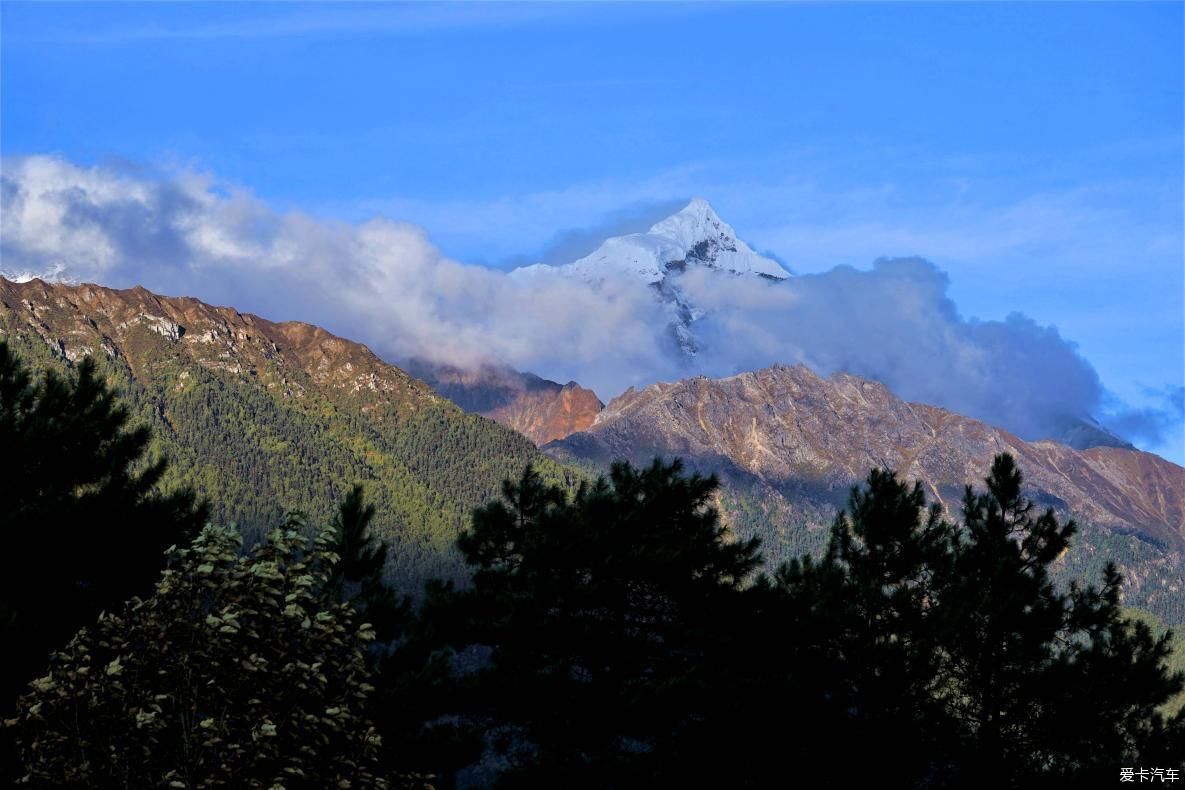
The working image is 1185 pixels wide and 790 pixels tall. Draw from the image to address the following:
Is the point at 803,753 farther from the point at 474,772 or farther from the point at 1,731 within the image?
the point at 474,772

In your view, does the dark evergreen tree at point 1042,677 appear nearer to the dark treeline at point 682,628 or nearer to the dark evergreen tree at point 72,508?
the dark treeline at point 682,628

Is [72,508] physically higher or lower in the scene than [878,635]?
higher

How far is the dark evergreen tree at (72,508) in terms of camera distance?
35.4 m

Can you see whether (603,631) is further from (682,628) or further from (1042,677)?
(1042,677)

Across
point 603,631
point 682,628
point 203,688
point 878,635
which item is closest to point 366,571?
point 603,631

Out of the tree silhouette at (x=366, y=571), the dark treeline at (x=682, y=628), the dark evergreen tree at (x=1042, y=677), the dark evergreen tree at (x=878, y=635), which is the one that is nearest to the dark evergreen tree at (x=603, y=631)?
the dark treeline at (x=682, y=628)

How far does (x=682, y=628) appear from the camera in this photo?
134 ft

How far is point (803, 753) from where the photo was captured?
136 ft

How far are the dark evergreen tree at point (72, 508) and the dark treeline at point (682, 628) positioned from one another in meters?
0.07

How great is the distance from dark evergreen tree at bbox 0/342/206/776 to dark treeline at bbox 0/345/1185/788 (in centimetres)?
7

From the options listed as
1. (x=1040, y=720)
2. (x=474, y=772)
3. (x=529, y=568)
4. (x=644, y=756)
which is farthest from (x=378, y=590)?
(x=474, y=772)

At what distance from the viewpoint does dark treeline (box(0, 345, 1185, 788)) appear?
3838 cm

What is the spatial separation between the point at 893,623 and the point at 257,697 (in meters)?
28.6

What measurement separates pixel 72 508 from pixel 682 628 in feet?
57.1
